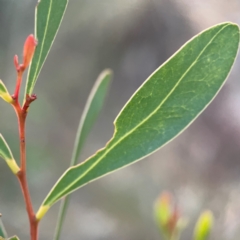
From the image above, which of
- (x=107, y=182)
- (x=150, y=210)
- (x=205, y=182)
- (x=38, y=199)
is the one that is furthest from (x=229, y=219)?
(x=38, y=199)

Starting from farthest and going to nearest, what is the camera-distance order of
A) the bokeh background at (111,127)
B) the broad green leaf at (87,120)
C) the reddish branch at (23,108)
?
1. the bokeh background at (111,127)
2. the broad green leaf at (87,120)
3. the reddish branch at (23,108)

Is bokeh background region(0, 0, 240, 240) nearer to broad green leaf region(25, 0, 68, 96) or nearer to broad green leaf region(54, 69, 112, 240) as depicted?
broad green leaf region(54, 69, 112, 240)

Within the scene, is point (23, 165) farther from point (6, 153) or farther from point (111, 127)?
point (111, 127)

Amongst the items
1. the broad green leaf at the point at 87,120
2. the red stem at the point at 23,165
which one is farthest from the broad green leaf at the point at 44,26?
the broad green leaf at the point at 87,120

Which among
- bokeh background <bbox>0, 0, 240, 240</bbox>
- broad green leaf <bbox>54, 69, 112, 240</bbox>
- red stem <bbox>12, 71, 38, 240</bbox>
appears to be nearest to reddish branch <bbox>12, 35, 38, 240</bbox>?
red stem <bbox>12, 71, 38, 240</bbox>

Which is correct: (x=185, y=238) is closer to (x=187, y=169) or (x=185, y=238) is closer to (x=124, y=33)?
(x=187, y=169)

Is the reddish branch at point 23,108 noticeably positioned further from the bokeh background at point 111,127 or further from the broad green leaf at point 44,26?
the bokeh background at point 111,127

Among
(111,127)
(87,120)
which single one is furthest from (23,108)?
(111,127)
